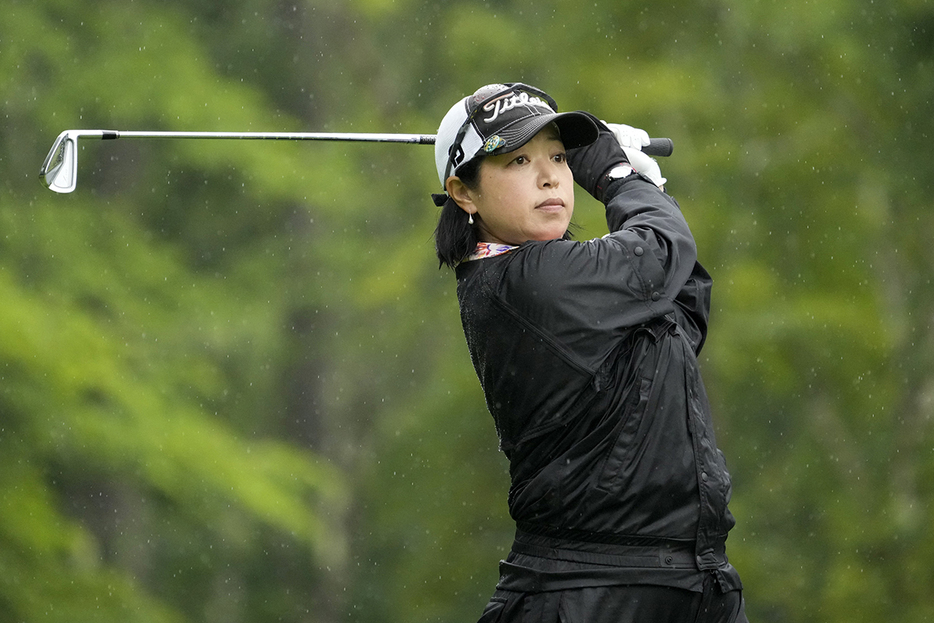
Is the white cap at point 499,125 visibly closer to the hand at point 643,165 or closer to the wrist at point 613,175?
the wrist at point 613,175

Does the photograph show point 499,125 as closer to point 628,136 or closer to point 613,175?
point 613,175

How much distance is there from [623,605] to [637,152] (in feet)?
4.01

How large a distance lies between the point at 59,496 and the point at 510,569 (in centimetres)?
756

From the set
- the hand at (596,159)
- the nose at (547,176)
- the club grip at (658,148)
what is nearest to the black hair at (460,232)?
the nose at (547,176)

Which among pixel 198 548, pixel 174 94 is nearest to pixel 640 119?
pixel 174 94

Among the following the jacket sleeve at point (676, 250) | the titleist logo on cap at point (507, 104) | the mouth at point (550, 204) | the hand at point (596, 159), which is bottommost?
the jacket sleeve at point (676, 250)

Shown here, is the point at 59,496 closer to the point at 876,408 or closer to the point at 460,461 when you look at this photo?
the point at 460,461

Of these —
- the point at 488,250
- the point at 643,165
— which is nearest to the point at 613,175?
the point at 643,165

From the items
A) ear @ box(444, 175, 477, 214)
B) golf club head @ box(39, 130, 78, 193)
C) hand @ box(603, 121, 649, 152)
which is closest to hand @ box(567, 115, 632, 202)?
hand @ box(603, 121, 649, 152)

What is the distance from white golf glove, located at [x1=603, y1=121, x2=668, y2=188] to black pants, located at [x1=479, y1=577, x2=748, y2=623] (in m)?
1.09

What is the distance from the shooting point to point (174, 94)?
9.98 meters

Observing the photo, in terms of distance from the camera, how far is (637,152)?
3.45m

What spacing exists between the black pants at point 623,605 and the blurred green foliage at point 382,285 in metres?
5.55

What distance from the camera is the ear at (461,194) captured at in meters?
3.20
